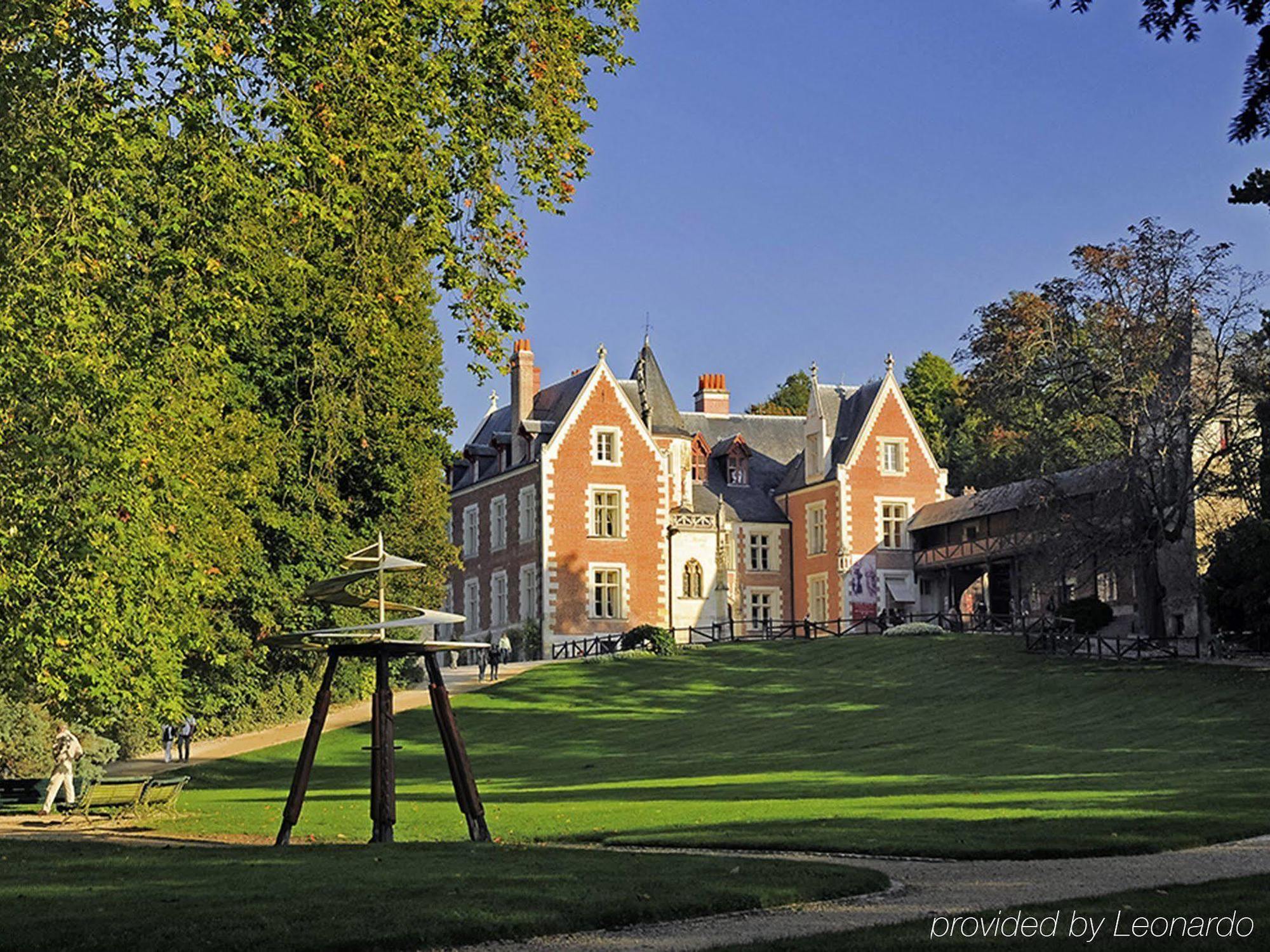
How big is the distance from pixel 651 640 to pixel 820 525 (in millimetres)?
12075

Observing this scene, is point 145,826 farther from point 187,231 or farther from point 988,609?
point 988,609

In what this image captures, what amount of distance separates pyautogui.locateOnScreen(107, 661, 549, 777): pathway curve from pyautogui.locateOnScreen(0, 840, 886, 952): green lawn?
19090mm

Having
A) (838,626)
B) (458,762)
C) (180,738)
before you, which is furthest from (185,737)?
(838,626)

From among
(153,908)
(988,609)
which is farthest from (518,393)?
(153,908)

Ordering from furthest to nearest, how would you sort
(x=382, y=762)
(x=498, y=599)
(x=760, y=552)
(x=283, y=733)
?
(x=760, y=552)
(x=498, y=599)
(x=283, y=733)
(x=382, y=762)

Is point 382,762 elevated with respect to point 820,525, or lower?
lower

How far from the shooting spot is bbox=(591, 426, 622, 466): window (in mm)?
58312

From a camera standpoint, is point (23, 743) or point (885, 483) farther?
point (885, 483)

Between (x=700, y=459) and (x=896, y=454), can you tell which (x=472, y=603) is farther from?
(x=896, y=454)

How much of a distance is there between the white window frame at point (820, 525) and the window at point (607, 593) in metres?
7.89

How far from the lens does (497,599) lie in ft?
201

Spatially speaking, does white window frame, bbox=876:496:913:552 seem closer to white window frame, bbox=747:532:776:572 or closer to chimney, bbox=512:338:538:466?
white window frame, bbox=747:532:776:572

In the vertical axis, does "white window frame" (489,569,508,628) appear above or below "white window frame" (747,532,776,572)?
below

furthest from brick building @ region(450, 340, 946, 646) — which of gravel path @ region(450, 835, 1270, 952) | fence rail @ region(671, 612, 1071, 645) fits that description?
gravel path @ region(450, 835, 1270, 952)
